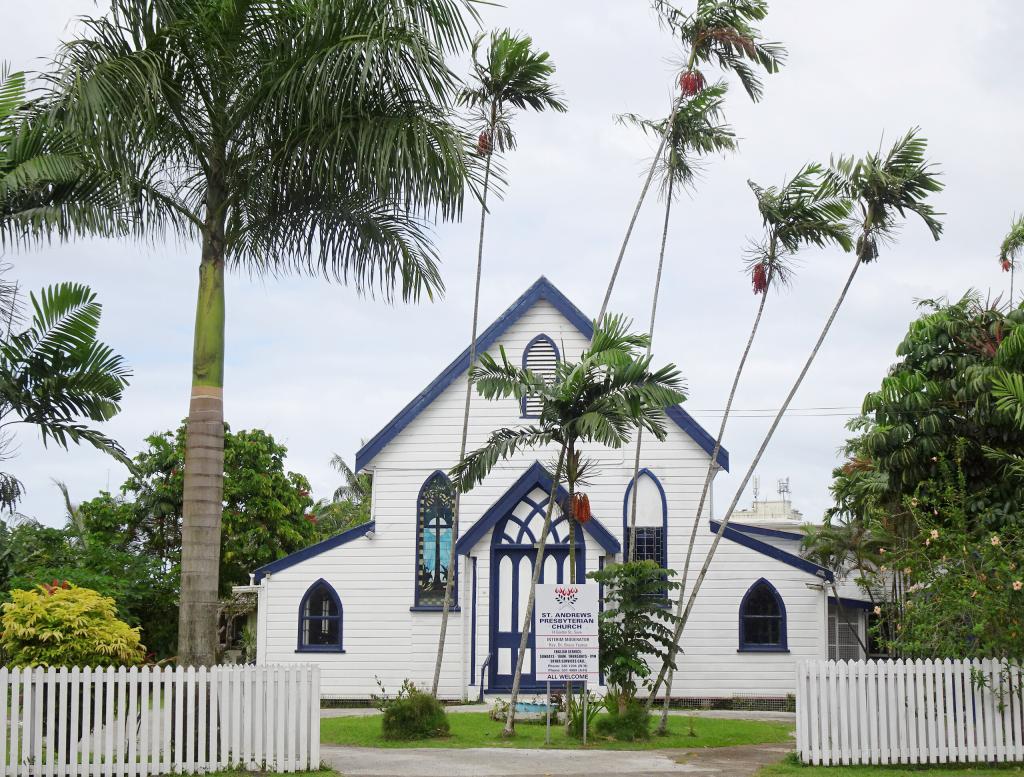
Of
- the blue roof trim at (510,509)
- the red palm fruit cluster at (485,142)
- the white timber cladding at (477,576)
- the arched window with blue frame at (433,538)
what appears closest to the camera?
the red palm fruit cluster at (485,142)

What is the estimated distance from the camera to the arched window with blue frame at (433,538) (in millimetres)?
24859

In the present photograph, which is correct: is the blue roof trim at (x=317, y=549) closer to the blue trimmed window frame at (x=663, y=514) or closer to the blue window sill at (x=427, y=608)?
the blue window sill at (x=427, y=608)

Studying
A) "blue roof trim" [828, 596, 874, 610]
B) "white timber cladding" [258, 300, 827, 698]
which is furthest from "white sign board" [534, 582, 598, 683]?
"blue roof trim" [828, 596, 874, 610]

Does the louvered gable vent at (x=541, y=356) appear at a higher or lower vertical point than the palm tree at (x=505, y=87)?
lower

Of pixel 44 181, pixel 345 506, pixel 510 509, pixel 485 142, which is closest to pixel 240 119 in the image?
pixel 44 181


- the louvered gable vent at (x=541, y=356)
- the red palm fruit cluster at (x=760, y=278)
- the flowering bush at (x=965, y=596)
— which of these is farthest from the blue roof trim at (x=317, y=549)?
the flowering bush at (x=965, y=596)

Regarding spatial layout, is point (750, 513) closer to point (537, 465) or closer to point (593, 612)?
point (537, 465)

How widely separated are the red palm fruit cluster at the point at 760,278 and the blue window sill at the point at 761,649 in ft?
24.8

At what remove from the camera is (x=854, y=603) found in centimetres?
2600

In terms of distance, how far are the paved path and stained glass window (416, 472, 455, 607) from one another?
8062 mm

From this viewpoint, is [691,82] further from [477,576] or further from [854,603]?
[854,603]

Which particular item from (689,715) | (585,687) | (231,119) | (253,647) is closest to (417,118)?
(231,119)

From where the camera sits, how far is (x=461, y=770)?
14328 mm

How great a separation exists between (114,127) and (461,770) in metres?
8.19
